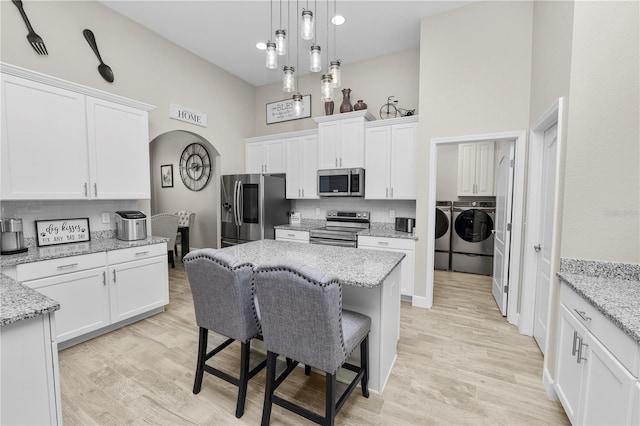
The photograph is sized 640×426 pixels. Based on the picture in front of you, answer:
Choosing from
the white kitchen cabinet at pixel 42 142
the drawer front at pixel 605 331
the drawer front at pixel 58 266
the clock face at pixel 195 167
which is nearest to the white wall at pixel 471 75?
the drawer front at pixel 605 331

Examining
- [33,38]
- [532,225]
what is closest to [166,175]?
[33,38]

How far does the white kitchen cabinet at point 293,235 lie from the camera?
13.5ft

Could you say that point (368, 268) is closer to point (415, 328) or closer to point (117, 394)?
point (415, 328)

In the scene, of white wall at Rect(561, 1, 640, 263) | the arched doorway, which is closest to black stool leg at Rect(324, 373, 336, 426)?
white wall at Rect(561, 1, 640, 263)

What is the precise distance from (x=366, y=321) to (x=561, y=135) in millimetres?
1821

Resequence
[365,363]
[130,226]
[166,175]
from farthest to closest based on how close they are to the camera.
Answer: [166,175]
[130,226]
[365,363]

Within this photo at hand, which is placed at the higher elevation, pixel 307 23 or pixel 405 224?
pixel 307 23

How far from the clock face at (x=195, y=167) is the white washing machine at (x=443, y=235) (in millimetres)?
4734

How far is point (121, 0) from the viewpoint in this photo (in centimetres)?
294

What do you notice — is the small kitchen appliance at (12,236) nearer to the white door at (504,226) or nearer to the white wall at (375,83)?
the white wall at (375,83)

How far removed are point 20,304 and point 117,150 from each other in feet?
7.04

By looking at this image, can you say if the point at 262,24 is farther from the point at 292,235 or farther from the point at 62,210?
the point at 62,210

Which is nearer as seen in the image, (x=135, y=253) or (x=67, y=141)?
(x=67, y=141)

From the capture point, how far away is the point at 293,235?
4.23m
